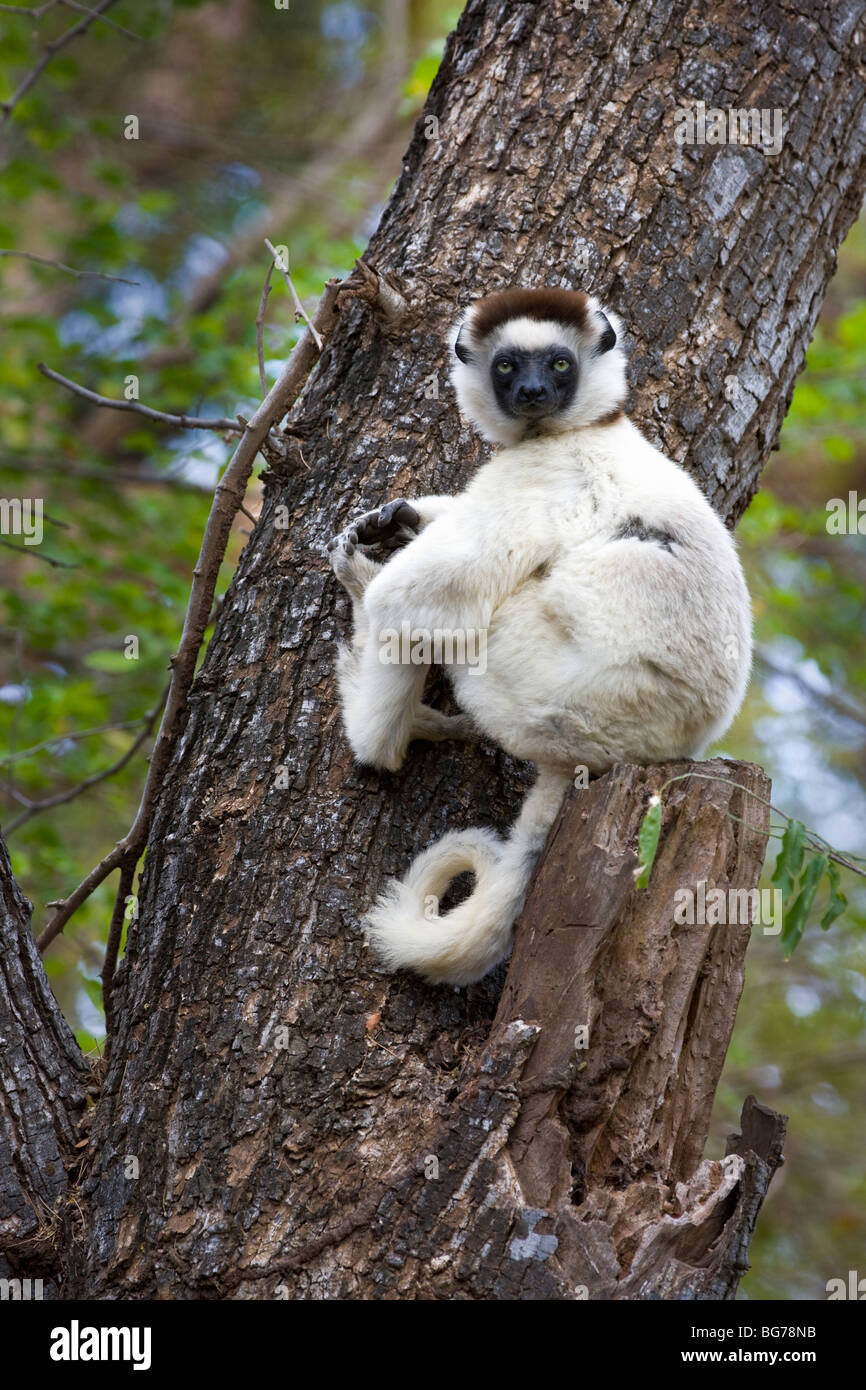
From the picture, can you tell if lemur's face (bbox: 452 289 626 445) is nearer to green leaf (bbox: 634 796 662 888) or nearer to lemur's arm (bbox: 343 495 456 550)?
lemur's arm (bbox: 343 495 456 550)

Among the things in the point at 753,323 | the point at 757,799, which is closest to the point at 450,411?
the point at 753,323

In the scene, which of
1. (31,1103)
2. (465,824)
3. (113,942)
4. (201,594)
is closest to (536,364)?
(201,594)

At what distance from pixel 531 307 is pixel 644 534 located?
850mm

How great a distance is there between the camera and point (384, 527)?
3.55 m

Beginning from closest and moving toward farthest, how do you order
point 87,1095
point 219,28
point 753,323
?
point 87,1095, point 753,323, point 219,28

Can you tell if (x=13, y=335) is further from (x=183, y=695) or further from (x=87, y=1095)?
(x=87, y=1095)

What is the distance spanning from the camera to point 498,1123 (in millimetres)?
2850

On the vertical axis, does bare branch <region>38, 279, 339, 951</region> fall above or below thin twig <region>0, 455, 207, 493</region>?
below

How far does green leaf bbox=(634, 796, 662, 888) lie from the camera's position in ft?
8.90

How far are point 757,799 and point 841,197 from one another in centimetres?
254

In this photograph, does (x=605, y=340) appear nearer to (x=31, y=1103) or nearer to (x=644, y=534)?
(x=644, y=534)

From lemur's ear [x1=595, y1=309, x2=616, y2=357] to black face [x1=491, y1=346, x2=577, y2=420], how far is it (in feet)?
0.33

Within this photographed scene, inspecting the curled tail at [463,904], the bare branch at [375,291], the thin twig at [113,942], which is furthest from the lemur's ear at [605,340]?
the thin twig at [113,942]

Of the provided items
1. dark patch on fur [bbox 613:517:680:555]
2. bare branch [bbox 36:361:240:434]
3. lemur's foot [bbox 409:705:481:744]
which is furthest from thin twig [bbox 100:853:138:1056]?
dark patch on fur [bbox 613:517:680:555]
